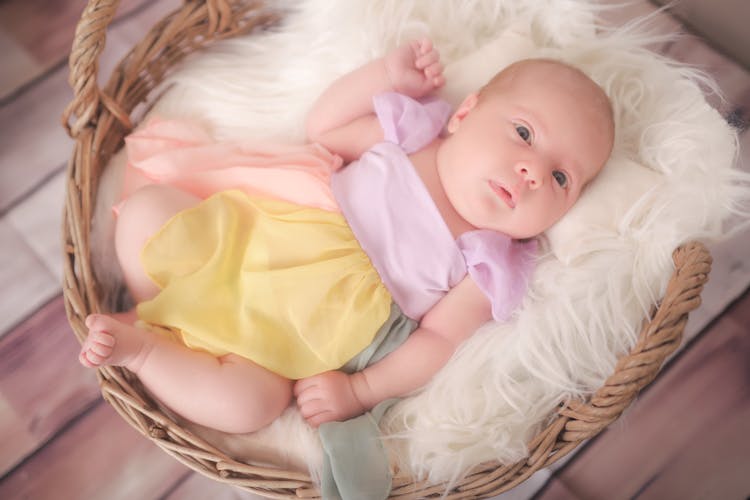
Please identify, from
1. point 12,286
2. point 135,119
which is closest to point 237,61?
point 135,119

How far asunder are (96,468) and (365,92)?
2.75ft

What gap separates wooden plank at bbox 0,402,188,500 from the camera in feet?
4.11

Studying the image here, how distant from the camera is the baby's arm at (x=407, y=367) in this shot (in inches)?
42.6

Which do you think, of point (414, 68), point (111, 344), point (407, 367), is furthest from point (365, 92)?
point (111, 344)

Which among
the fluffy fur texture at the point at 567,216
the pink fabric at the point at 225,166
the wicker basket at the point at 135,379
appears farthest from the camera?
the pink fabric at the point at 225,166

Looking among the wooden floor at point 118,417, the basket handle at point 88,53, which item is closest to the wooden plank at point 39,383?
the wooden floor at point 118,417

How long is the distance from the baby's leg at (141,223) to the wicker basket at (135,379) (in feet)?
0.18

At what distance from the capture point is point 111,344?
944 millimetres

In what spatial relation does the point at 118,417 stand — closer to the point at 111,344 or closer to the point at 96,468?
the point at 96,468

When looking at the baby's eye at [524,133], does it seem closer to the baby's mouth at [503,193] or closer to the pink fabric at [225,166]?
the baby's mouth at [503,193]

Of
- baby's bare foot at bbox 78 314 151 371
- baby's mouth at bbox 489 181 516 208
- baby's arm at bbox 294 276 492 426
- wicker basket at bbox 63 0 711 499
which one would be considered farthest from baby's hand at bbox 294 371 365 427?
baby's mouth at bbox 489 181 516 208

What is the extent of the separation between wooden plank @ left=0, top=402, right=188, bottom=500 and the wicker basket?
285mm

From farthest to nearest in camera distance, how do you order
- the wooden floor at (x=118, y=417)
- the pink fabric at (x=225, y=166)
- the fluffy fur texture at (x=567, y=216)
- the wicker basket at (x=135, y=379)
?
1. the wooden floor at (x=118, y=417)
2. the pink fabric at (x=225, y=166)
3. the fluffy fur texture at (x=567, y=216)
4. the wicker basket at (x=135, y=379)

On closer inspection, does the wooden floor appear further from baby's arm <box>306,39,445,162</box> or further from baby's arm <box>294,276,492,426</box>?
baby's arm <box>306,39,445,162</box>
